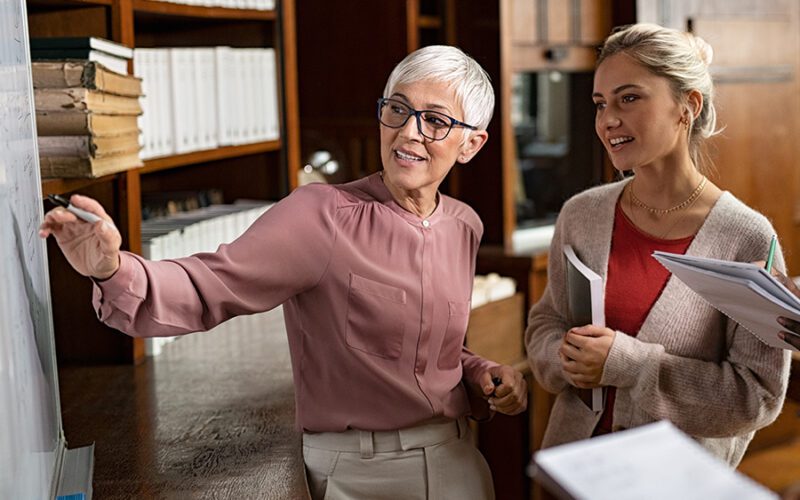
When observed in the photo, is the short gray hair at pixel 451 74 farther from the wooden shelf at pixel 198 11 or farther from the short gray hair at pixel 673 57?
the wooden shelf at pixel 198 11

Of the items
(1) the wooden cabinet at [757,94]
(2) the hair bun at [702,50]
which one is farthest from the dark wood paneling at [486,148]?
(2) the hair bun at [702,50]

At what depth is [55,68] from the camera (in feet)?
5.95

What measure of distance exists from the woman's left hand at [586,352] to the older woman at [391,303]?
19 cm

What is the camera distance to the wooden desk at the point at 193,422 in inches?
65.6

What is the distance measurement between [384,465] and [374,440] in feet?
0.14

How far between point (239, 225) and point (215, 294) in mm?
1549

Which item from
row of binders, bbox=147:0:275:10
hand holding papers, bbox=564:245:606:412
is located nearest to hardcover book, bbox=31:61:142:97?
row of binders, bbox=147:0:275:10

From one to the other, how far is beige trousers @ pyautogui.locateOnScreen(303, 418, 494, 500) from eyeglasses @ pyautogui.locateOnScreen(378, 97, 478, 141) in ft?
1.59

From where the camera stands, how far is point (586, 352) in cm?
190

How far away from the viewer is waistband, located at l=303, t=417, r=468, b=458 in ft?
5.49

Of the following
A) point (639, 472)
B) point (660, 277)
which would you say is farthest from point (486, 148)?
point (639, 472)

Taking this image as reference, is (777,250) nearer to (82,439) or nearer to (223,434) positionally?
(223,434)

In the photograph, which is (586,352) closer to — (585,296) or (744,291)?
(585,296)

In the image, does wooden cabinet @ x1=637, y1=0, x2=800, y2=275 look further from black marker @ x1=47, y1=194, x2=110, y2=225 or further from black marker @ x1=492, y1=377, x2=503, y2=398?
black marker @ x1=47, y1=194, x2=110, y2=225
